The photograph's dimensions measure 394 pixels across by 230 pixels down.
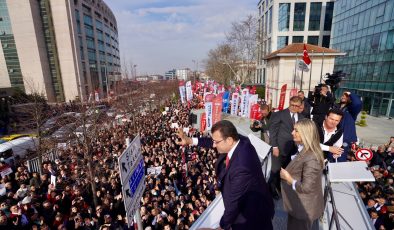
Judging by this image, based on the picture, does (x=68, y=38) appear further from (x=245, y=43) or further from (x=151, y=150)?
(x=151, y=150)

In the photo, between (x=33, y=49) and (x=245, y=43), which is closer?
(x=245, y=43)

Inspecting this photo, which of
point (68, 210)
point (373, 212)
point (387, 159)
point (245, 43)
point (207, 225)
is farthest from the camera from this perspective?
point (245, 43)

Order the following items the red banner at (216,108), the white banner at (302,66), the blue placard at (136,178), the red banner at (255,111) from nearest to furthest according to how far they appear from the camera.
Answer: the blue placard at (136,178) → the red banner at (216,108) → the red banner at (255,111) → the white banner at (302,66)

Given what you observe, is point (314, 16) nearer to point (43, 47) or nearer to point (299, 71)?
point (299, 71)

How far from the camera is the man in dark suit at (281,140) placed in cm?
403

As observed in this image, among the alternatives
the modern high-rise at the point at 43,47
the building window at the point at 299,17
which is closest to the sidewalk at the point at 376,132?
the building window at the point at 299,17

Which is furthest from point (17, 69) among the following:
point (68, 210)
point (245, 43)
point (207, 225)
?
point (207, 225)

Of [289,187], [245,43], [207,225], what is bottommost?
[207,225]

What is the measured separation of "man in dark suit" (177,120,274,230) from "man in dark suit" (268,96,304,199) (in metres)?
2.08

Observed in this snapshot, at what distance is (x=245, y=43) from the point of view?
114ft

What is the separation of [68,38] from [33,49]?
6.10 metres

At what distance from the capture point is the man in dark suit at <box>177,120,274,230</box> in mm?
1938

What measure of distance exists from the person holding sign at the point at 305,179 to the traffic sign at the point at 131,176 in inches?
71.8

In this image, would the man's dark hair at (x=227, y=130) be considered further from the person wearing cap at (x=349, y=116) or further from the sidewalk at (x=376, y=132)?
the sidewalk at (x=376, y=132)
